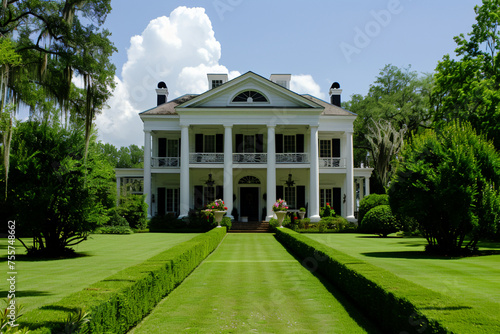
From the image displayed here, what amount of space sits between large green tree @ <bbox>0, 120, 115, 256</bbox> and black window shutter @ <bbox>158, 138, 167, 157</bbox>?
18314 millimetres

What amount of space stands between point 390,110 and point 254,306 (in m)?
39.6

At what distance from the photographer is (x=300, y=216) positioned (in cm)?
2862

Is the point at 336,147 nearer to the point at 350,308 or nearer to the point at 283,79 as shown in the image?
the point at 283,79

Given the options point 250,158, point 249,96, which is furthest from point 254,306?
point 249,96

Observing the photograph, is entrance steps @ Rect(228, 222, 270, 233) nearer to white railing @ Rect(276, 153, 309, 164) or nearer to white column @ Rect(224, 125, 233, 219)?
white column @ Rect(224, 125, 233, 219)

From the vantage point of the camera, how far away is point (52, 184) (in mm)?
12117

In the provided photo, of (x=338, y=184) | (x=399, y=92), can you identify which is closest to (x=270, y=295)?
(x=338, y=184)

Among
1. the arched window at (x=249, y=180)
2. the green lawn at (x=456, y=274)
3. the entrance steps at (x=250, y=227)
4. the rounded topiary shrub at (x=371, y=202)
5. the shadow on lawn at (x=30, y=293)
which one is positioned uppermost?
the arched window at (x=249, y=180)

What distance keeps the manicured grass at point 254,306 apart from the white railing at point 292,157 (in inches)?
774

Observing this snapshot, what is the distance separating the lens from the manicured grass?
563 centimetres

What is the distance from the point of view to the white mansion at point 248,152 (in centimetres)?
2847

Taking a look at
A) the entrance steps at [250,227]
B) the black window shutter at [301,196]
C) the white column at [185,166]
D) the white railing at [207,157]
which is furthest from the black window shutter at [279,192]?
the white column at [185,166]

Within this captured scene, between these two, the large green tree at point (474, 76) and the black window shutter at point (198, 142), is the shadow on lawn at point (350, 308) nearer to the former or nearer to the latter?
the large green tree at point (474, 76)

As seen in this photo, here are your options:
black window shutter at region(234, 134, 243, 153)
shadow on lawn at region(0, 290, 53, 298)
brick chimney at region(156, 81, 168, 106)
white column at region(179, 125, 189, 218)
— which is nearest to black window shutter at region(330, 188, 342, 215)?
black window shutter at region(234, 134, 243, 153)
